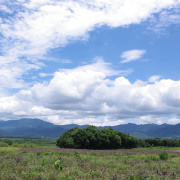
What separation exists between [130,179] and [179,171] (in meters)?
4.31

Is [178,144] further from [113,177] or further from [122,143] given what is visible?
[113,177]

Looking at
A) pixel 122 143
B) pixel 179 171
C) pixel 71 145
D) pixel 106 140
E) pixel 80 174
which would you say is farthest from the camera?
pixel 122 143

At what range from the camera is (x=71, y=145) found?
45312mm

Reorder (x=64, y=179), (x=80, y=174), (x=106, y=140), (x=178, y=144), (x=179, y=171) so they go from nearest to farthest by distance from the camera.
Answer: (x=64, y=179) → (x=80, y=174) → (x=179, y=171) → (x=106, y=140) → (x=178, y=144)

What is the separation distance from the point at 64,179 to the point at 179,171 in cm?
751

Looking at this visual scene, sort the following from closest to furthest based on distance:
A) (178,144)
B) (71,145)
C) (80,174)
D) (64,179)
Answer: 1. (64,179)
2. (80,174)
3. (71,145)
4. (178,144)

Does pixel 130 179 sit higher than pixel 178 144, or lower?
higher

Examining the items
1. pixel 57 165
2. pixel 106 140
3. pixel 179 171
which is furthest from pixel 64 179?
pixel 106 140

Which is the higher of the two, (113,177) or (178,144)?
(113,177)

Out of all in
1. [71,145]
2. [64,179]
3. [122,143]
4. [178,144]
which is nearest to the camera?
[64,179]

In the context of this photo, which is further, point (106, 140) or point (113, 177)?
point (106, 140)

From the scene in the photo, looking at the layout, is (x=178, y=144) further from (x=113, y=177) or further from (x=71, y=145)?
(x=113, y=177)

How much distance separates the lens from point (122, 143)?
56250 millimetres

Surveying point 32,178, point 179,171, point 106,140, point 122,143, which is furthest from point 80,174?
point 122,143
